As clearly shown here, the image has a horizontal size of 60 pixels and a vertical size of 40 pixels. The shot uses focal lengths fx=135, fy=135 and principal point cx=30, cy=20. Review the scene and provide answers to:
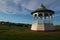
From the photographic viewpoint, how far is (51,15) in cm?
3212

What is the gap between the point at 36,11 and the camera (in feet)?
102

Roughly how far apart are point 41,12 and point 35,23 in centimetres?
287

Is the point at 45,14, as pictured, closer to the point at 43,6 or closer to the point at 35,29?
the point at 43,6

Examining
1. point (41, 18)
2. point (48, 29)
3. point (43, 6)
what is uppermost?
point (43, 6)

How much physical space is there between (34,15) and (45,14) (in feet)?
9.01

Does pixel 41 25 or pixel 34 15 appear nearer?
pixel 41 25

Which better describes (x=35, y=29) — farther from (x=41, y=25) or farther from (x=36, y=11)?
(x=36, y=11)

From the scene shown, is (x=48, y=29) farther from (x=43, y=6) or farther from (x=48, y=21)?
(x=43, y=6)

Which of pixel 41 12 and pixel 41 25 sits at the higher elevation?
pixel 41 12

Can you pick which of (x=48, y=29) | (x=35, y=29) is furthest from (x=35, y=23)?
(x=48, y=29)

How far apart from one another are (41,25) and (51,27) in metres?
2.53

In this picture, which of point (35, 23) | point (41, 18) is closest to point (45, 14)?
point (41, 18)

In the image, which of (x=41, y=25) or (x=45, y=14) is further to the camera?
(x=45, y=14)

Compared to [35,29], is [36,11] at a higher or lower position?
higher
